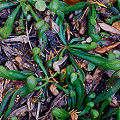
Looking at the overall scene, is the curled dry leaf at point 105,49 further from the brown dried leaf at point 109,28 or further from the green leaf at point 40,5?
the green leaf at point 40,5

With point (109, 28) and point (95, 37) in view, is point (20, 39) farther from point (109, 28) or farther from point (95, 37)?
point (109, 28)

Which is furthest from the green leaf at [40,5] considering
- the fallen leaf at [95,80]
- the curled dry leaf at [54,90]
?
the fallen leaf at [95,80]

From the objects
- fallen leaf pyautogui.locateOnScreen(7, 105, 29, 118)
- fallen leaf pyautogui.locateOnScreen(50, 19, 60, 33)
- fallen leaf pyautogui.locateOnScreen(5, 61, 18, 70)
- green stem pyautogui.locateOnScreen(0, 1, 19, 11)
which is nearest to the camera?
fallen leaf pyautogui.locateOnScreen(7, 105, 29, 118)

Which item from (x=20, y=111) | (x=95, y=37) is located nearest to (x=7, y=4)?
(x=95, y=37)

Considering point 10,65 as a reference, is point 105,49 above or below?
below

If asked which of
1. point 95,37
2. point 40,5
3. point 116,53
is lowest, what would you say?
point 116,53

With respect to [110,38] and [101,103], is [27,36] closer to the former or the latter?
[110,38]

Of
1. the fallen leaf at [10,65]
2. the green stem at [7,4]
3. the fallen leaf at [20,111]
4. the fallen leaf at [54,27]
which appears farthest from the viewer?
the fallen leaf at [54,27]

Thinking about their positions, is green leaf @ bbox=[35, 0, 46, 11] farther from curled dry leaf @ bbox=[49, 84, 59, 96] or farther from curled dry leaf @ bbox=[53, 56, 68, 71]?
curled dry leaf @ bbox=[49, 84, 59, 96]

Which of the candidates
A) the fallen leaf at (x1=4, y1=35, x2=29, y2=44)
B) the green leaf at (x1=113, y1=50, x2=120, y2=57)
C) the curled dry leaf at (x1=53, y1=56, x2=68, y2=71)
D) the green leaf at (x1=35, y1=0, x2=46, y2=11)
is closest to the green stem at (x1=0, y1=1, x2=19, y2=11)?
the green leaf at (x1=35, y1=0, x2=46, y2=11)
